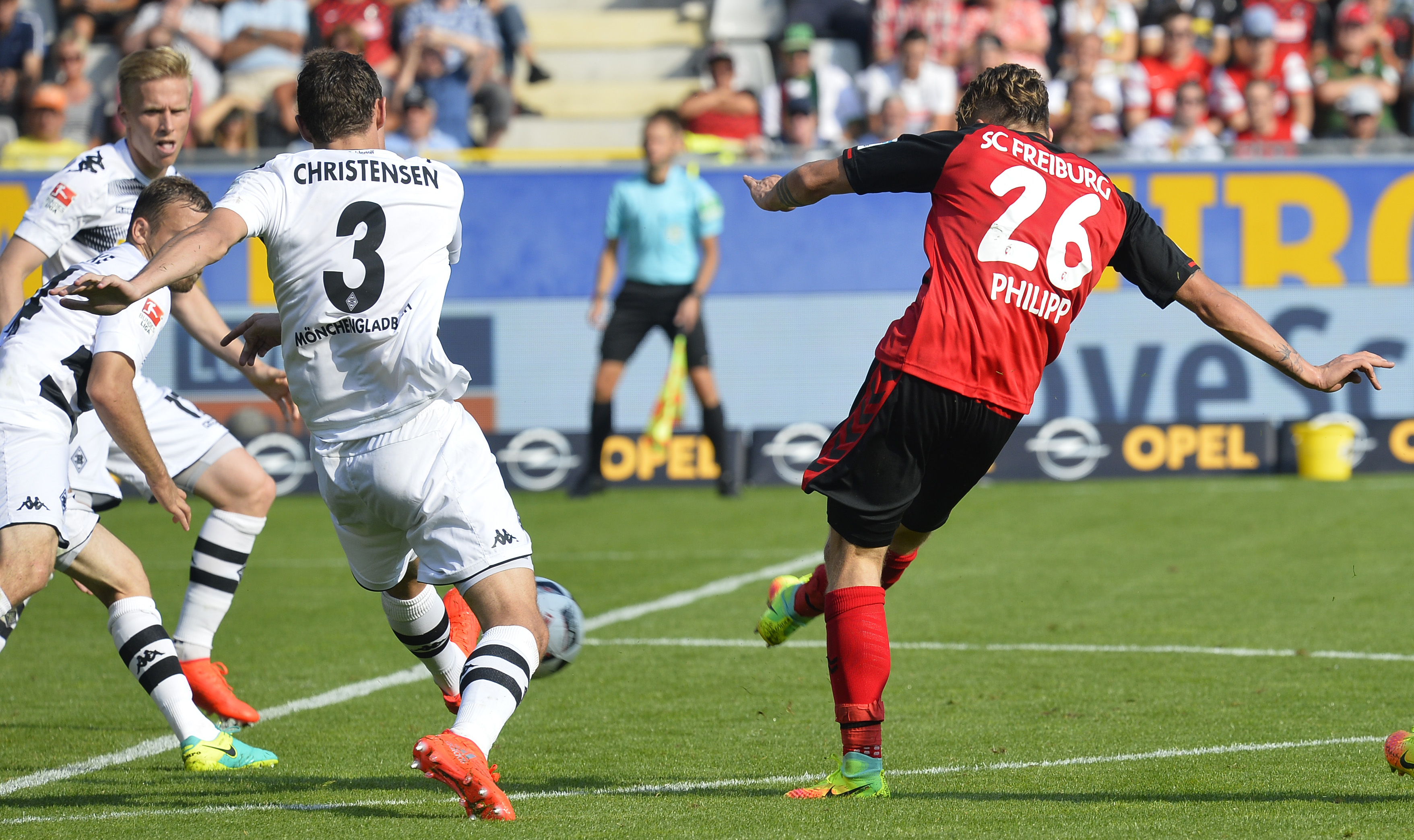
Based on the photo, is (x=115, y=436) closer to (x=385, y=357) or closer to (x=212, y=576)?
(x=385, y=357)

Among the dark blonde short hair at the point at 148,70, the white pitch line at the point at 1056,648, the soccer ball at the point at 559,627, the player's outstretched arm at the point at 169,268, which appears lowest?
the white pitch line at the point at 1056,648

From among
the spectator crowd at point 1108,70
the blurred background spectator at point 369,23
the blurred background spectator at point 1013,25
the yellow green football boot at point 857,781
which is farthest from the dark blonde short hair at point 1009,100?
the blurred background spectator at point 369,23

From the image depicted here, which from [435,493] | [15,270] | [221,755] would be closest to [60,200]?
[15,270]

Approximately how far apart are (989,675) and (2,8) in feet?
53.3

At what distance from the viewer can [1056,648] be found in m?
7.68

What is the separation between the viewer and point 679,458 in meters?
15.1

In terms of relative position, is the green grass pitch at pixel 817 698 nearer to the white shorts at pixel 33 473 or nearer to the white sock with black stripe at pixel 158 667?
the white sock with black stripe at pixel 158 667

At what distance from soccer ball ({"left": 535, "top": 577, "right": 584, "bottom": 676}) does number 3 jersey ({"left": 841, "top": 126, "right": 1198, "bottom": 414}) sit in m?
1.33

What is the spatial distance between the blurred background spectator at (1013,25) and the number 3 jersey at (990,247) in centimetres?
1411

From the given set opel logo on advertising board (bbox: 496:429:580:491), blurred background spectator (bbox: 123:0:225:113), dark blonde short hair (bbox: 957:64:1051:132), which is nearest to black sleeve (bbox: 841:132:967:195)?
dark blonde short hair (bbox: 957:64:1051:132)

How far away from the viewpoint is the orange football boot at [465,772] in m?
4.23

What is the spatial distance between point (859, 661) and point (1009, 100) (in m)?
1.73

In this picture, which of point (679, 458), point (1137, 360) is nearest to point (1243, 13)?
point (1137, 360)

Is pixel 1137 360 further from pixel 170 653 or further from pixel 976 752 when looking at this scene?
pixel 170 653
